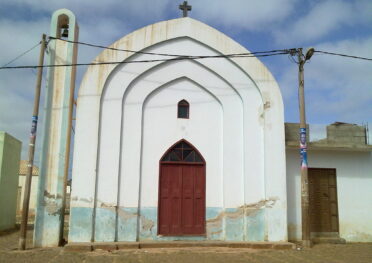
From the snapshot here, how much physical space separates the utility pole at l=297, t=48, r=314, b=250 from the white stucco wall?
1037 mm

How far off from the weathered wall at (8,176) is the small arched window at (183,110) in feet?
23.2

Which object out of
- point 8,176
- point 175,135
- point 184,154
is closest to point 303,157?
point 184,154

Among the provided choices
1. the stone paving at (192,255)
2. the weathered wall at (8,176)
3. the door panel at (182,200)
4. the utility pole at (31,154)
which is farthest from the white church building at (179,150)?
the weathered wall at (8,176)

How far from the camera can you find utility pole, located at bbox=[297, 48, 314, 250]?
33.6ft

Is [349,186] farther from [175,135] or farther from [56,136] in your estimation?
[56,136]

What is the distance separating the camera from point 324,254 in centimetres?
930

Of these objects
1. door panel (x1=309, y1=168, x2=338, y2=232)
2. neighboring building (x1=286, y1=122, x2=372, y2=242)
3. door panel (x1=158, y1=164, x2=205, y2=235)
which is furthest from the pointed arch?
door panel (x1=309, y1=168, x2=338, y2=232)

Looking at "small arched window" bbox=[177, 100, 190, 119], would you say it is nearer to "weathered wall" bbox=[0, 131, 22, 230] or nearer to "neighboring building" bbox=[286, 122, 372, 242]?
"neighboring building" bbox=[286, 122, 372, 242]

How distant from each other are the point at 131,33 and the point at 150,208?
5.00m

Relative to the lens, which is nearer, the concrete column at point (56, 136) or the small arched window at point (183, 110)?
the concrete column at point (56, 136)

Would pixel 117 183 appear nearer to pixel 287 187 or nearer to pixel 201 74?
pixel 201 74

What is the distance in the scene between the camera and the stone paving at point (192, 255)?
826 centimetres

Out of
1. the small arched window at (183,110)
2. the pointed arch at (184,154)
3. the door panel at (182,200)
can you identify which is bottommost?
the door panel at (182,200)

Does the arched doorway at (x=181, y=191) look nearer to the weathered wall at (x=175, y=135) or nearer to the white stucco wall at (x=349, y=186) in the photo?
the weathered wall at (x=175, y=135)
